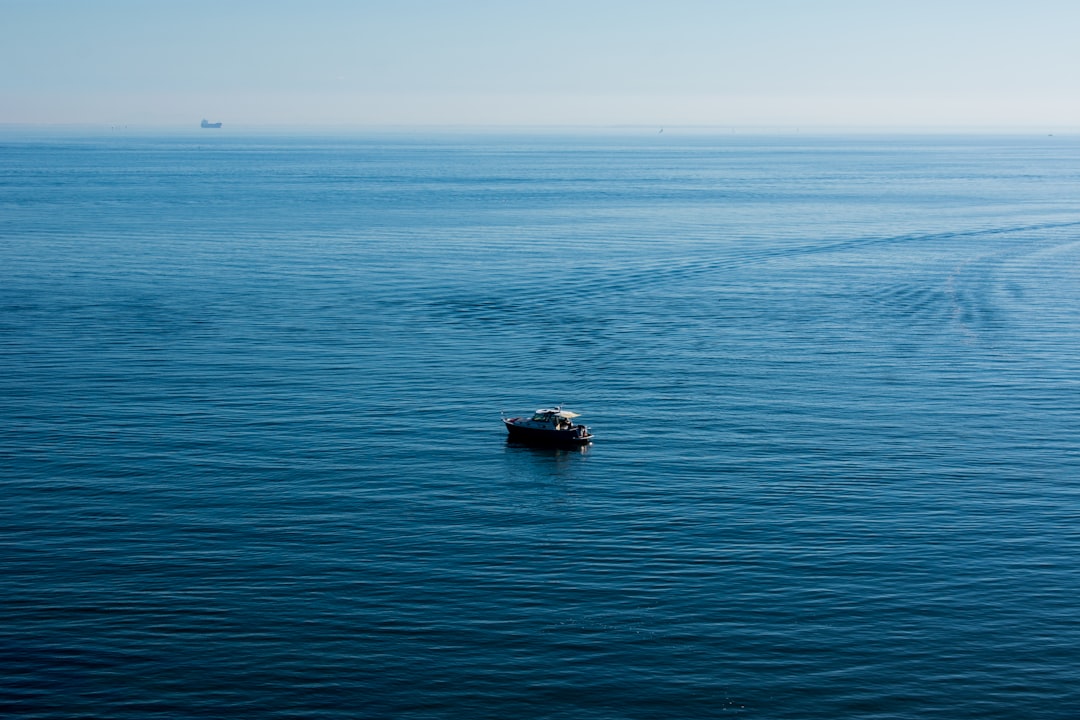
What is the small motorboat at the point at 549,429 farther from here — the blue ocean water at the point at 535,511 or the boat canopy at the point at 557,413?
the blue ocean water at the point at 535,511

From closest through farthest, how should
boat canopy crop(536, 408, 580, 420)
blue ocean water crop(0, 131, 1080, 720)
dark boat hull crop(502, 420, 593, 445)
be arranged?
blue ocean water crop(0, 131, 1080, 720) → dark boat hull crop(502, 420, 593, 445) → boat canopy crop(536, 408, 580, 420)

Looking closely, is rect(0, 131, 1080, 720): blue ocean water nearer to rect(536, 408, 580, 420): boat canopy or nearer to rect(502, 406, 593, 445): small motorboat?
rect(502, 406, 593, 445): small motorboat

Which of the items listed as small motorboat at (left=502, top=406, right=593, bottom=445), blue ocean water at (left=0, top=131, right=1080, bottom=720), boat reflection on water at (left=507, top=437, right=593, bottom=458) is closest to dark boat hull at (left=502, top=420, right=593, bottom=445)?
small motorboat at (left=502, top=406, right=593, bottom=445)

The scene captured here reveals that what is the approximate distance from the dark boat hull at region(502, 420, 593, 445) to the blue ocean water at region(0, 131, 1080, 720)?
53.1 inches

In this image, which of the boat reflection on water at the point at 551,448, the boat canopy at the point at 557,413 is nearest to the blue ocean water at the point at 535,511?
the boat reflection on water at the point at 551,448

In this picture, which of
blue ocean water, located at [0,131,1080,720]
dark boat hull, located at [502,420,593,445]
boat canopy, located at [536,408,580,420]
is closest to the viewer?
blue ocean water, located at [0,131,1080,720]

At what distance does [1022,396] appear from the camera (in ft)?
336

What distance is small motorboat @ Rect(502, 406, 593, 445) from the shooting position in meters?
88.2

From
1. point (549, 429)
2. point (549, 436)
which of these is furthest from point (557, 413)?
point (549, 436)

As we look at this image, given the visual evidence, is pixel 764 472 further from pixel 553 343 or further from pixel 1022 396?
pixel 553 343

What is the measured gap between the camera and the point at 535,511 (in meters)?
76.1

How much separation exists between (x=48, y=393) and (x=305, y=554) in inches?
1676

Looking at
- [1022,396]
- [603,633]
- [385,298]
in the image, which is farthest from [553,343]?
[603,633]

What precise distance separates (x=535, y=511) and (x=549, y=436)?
12567 millimetres
